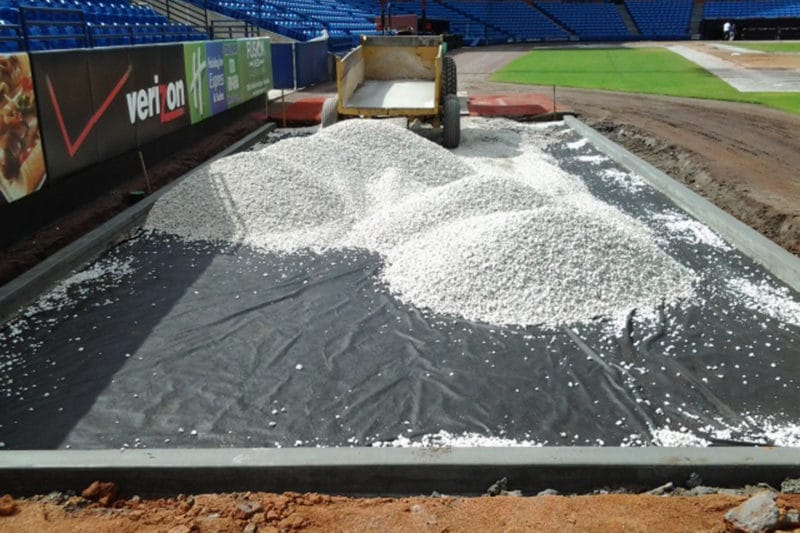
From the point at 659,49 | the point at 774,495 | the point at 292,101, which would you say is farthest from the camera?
the point at 659,49

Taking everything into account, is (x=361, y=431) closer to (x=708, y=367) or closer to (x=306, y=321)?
(x=306, y=321)

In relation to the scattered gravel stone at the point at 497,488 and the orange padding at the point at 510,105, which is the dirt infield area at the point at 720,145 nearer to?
the orange padding at the point at 510,105

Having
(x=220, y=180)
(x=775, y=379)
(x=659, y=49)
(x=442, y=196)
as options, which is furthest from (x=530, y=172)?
(x=659, y=49)

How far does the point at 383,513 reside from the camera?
3.54 meters

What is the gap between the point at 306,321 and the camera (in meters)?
5.93

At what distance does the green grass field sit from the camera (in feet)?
63.1

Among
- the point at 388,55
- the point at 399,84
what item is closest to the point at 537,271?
the point at 399,84

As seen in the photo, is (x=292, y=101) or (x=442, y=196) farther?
(x=292, y=101)

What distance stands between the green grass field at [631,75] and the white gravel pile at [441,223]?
34.6 feet

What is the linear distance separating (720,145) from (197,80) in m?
9.79

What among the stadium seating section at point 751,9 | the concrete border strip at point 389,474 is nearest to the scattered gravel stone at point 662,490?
the concrete border strip at point 389,474

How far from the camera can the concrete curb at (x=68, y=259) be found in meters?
6.04

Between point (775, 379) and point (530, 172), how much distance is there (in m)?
6.39

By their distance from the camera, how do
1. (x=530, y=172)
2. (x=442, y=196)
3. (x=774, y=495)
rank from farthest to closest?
(x=530, y=172)
(x=442, y=196)
(x=774, y=495)
